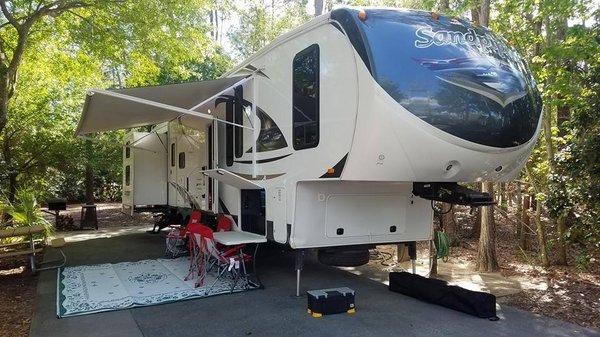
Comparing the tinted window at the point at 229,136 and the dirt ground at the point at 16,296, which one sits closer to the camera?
the dirt ground at the point at 16,296

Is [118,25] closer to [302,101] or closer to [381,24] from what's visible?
[302,101]

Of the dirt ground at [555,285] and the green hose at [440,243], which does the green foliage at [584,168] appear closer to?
the dirt ground at [555,285]

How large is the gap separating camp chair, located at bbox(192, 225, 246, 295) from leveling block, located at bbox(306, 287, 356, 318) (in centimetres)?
131

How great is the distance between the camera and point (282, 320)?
5.03 metres

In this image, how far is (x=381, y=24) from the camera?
4.72 metres

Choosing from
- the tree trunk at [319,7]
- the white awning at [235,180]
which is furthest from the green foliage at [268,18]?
the white awning at [235,180]

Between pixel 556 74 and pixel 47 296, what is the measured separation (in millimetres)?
7478

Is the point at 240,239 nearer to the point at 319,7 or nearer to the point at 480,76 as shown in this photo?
the point at 480,76

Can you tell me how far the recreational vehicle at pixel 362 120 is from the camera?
177 inches

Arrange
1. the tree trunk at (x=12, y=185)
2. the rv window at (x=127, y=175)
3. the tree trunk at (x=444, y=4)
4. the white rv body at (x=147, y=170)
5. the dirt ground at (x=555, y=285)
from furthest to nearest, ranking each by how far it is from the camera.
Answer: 1. the tree trunk at (x=12, y=185)
2. the rv window at (x=127, y=175)
3. the white rv body at (x=147, y=170)
4. the tree trunk at (x=444, y=4)
5. the dirt ground at (x=555, y=285)

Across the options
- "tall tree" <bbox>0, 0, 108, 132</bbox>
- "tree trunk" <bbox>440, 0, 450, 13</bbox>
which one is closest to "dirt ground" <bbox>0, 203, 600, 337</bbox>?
"tall tree" <bbox>0, 0, 108, 132</bbox>

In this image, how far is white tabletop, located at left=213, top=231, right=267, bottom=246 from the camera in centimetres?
602

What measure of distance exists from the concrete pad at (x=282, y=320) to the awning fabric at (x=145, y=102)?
2.44 meters

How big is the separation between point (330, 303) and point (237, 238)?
1.70 metres
